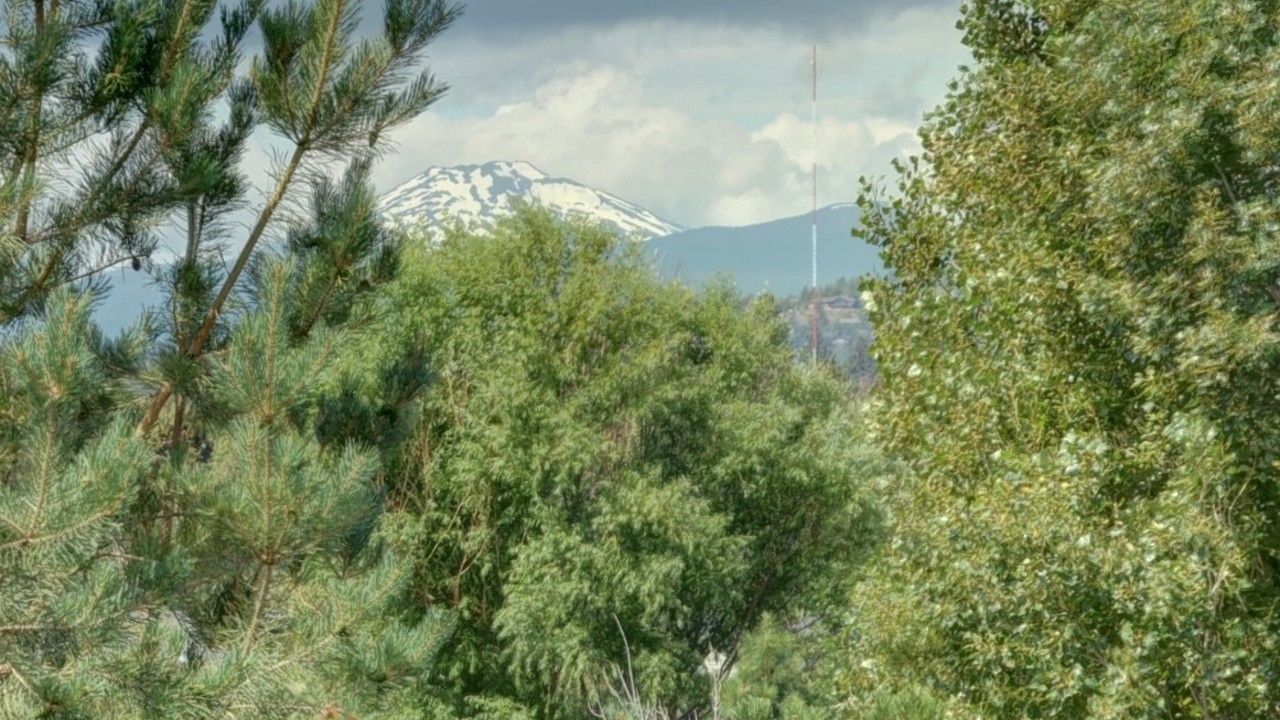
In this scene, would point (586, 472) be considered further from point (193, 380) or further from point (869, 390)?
point (193, 380)

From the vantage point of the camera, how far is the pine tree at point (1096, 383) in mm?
7785

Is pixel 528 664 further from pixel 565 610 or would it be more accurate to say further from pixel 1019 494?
pixel 1019 494

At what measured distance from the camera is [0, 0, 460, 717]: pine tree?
6.40 meters

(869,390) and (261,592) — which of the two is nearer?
(261,592)

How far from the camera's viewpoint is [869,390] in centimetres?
1175

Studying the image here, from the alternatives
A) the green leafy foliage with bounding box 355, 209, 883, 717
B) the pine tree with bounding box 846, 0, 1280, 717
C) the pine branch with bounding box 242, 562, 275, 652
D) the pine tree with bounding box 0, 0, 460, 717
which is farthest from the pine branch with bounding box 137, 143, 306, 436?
the green leafy foliage with bounding box 355, 209, 883, 717

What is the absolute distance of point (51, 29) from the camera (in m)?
7.92

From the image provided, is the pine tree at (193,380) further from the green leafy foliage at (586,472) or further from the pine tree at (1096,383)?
the green leafy foliage at (586,472)

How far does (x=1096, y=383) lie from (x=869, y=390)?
251 cm

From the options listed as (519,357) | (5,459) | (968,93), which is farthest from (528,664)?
(5,459)

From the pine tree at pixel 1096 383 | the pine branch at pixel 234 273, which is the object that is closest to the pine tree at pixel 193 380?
the pine branch at pixel 234 273

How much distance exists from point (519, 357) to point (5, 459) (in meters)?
17.1

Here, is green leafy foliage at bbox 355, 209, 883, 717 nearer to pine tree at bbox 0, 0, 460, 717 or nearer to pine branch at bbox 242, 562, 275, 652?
pine tree at bbox 0, 0, 460, 717

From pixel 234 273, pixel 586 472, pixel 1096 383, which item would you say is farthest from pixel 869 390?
pixel 586 472
